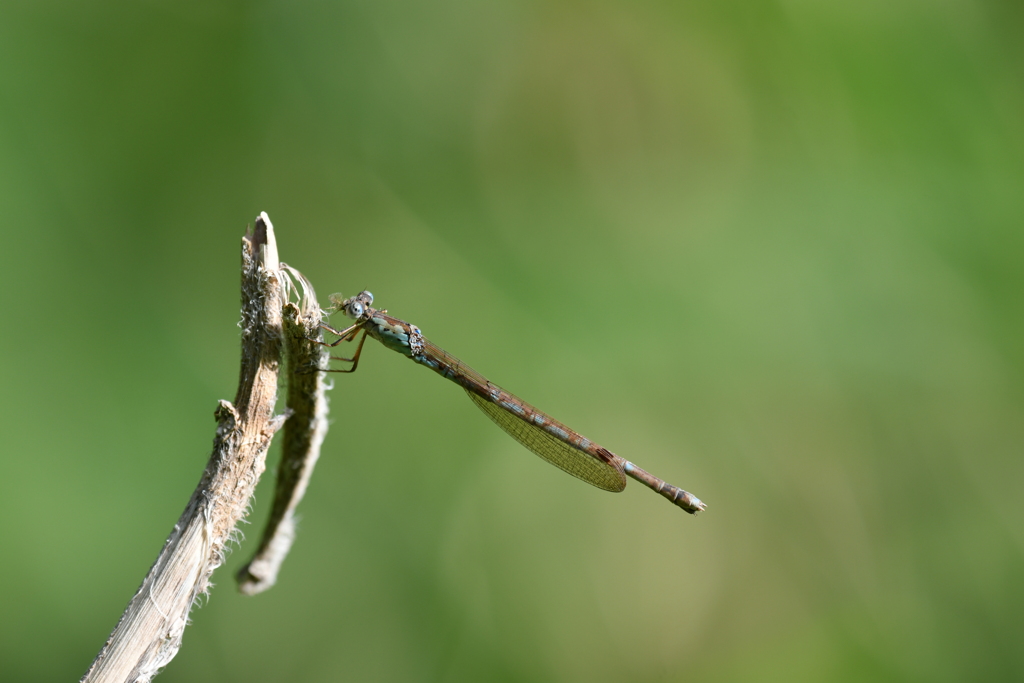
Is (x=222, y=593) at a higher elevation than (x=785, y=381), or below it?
below

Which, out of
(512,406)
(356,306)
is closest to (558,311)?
(512,406)

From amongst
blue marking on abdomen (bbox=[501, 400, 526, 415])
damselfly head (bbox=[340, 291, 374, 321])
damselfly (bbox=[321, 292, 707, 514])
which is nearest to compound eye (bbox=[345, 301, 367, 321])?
damselfly head (bbox=[340, 291, 374, 321])

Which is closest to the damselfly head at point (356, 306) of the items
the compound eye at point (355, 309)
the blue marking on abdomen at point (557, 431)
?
the compound eye at point (355, 309)

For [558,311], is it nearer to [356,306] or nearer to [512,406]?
[512,406]

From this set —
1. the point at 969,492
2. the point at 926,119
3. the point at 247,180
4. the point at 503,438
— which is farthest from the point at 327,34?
the point at 969,492

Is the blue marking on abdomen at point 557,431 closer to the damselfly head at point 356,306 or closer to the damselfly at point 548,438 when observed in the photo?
the damselfly at point 548,438

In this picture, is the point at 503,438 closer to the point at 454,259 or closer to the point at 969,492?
the point at 454,259
